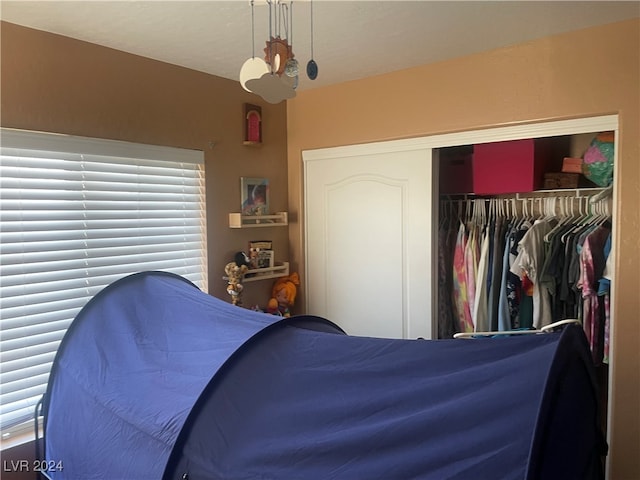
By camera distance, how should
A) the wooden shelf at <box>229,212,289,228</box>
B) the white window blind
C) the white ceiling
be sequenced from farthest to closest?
1. the wooden shelf at <box>229,212,289,228</box>
2. the white window blind
3. the white ceiling

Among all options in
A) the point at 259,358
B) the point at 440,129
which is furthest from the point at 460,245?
the point at 259,358

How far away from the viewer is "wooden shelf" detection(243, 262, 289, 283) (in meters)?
3.03

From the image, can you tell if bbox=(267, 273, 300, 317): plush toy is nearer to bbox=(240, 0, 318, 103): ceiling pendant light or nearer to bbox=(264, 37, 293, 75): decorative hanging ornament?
bbox=(240, 0, 318, 103): ceiling pendant light

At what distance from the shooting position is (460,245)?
2.97m

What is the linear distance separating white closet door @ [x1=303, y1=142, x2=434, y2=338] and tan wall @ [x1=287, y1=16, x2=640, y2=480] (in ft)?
0.57

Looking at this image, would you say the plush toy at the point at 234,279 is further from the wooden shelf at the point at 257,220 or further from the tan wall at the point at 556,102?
the tan wall at the point at 556,102

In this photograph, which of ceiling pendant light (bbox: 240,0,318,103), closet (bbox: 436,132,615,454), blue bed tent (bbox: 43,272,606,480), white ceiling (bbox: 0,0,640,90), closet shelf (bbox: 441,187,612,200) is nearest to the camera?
blue bed tent (bbox: 43,272,606,480)

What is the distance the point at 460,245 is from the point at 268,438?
2045mm

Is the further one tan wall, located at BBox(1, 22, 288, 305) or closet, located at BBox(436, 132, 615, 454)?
closet, located at BBox(436, 132, 615, 454)

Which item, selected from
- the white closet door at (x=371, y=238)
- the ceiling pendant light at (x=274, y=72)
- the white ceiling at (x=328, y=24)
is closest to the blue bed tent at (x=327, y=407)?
the ceiling pendant light at (x=274, y=72)

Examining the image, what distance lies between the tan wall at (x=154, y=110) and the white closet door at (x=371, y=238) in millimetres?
287

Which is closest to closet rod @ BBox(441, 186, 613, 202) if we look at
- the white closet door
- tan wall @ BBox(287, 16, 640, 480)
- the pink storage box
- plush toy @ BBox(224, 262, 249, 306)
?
the pink storage box

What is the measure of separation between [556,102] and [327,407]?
6.19 feet

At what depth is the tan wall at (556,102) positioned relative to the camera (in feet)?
7.08
